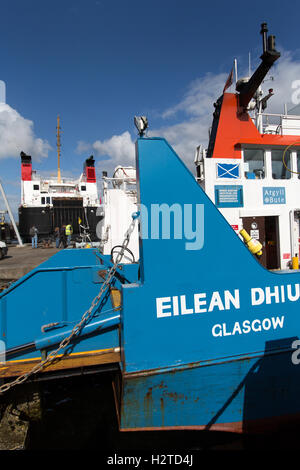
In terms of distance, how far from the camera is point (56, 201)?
20453 mm

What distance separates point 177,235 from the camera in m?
2.11

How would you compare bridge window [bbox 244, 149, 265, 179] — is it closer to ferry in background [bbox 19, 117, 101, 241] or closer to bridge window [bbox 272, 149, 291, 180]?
bridge window [bbox 272, 149, 291, 180]

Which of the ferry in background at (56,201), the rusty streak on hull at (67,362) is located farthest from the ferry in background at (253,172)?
the ferry in background at (56,201)

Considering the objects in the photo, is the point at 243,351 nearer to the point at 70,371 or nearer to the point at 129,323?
the point at 129,323

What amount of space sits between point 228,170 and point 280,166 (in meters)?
1.34

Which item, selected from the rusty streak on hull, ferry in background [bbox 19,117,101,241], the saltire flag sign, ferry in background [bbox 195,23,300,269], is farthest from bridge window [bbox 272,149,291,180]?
ferry in background [bbox 19,117,101,241]

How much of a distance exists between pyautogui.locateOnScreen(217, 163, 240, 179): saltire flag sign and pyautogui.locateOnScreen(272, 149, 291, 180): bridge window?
982 mm

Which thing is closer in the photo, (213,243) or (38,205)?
(213,243)

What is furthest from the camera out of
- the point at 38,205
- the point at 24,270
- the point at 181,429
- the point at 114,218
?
the point at 38,205

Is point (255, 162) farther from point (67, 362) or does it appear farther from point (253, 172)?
point (67, 362)

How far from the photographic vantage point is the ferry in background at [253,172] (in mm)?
4887

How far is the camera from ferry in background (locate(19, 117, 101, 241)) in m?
20.4

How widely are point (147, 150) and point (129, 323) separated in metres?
1.46
